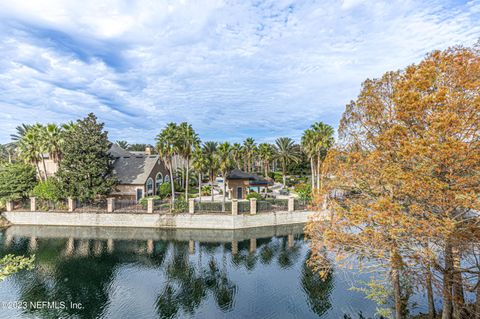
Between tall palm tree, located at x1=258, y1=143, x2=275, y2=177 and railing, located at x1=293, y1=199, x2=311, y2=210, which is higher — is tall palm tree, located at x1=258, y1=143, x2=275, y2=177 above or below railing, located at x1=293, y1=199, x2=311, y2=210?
above

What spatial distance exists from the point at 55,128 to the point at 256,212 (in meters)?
28.6

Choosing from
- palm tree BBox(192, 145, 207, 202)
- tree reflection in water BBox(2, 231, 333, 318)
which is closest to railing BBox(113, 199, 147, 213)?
tree reflection in water BBox(2, 231, 333, 318)

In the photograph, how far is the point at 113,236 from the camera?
2650cm

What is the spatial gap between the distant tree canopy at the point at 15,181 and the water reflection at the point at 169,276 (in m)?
6.49

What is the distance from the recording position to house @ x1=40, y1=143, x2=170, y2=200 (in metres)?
35.6

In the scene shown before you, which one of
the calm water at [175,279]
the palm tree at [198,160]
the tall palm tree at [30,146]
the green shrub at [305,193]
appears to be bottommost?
the calm water at [175,279]

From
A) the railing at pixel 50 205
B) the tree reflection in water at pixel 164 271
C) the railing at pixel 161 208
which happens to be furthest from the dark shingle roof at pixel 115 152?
the tree reflection in water at pixel 164 271

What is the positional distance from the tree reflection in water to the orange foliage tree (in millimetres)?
7454

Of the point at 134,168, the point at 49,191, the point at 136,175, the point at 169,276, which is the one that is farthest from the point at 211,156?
the point at 49,191

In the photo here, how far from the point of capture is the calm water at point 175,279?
1397cm

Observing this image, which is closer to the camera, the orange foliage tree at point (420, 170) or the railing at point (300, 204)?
the orange foliage tree at point (420, 170)

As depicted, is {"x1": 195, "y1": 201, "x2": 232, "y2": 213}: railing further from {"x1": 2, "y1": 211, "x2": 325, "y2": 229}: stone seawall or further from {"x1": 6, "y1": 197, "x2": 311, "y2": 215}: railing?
{"x1": 2, "y1": 211, "x2": 325, "y2": 229}: stone seawall

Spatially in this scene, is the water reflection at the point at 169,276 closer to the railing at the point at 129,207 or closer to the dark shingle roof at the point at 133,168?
the railing at the point at 129,207

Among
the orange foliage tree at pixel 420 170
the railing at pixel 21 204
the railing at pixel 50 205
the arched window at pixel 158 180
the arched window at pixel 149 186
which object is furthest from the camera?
the arched window at pixel 158 180
